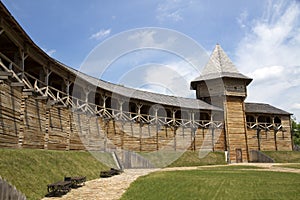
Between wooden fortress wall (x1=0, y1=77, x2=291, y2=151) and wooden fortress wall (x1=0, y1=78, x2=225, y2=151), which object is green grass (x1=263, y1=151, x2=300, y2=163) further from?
wooden fortress wall (x1=0, y1=78, x2=225, y2=151)

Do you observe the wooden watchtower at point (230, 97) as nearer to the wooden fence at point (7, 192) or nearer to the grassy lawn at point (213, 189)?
the grassy lawn at point (213, 189)

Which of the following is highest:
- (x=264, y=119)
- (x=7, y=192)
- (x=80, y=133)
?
(x=264, y=119)

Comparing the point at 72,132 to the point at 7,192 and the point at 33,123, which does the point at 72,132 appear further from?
the point at 7,192

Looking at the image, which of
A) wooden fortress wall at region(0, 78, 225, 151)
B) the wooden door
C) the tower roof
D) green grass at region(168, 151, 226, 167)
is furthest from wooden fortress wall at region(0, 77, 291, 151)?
the tower roof

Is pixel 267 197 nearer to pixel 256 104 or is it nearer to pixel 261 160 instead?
pixel 261 160

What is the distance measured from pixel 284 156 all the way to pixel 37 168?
3289cm

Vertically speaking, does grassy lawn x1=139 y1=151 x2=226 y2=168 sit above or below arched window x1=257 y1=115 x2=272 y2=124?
below

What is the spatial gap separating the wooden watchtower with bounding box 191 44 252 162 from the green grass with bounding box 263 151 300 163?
3.17m

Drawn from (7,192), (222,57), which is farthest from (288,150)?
(7,192)

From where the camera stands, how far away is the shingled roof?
40.9 m

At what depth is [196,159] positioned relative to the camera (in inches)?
1298

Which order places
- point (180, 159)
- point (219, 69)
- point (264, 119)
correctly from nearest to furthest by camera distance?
1. point (180, 159)
2. point (219, 69)
3. point (264, 119)

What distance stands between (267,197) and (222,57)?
114ft

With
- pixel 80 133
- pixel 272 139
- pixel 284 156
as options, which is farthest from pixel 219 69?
pixel 80 133
